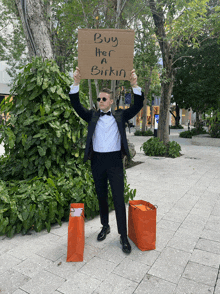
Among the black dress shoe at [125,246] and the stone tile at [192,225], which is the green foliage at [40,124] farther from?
the stone tile at [192,225]

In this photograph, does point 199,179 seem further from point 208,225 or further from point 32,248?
point 32,248

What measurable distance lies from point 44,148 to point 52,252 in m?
1.51

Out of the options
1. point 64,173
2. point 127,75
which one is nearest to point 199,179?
point 64,173

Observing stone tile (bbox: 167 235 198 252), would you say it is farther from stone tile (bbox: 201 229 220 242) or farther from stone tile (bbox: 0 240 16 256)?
stone tile (bbox: 0 240 16 256)

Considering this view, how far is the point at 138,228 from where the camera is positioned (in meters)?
3.13

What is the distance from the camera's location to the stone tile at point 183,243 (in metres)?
3.31

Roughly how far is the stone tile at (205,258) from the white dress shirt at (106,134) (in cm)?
163

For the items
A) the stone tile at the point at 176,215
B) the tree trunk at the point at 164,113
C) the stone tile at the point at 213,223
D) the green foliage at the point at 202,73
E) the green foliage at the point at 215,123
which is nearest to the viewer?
the stone tile at the point at 213,223

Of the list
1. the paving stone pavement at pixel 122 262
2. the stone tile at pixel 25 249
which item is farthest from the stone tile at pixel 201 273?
the stone tile at pixel 25 249

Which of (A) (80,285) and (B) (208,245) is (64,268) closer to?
(A) (80,285)

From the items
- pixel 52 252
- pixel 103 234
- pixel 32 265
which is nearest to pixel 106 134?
pixel 103 234

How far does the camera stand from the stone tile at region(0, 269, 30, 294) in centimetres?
246

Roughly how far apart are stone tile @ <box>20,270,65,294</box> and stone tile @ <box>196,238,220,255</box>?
186 cm

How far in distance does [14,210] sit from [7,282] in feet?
A: 3.38
